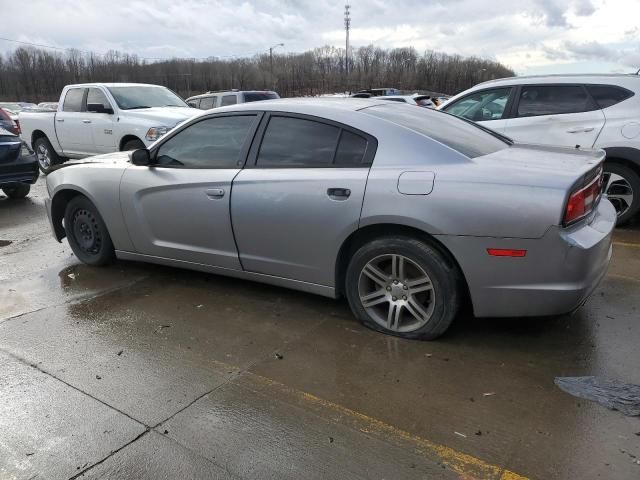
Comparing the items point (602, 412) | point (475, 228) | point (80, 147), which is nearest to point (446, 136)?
point (475, 228)

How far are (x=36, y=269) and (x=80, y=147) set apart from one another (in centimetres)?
611

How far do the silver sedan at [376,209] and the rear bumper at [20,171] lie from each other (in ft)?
15.7

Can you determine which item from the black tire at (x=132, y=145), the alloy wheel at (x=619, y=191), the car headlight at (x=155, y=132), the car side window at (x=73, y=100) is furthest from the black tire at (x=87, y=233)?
the car side window at (x=73, y=100)

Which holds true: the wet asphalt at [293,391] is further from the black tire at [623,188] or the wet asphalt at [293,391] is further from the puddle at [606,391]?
the black tire at [623,188]

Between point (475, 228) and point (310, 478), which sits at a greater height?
point (475, 228)

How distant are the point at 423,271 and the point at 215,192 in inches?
68.0

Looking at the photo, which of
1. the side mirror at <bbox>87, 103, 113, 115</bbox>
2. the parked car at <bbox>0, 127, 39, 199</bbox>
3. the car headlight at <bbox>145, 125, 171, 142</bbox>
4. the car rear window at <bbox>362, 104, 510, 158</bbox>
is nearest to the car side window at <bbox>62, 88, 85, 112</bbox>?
the side mirror at <bbox>87, 103, 113, 115</bbox>

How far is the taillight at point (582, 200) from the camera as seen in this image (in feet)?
9.48

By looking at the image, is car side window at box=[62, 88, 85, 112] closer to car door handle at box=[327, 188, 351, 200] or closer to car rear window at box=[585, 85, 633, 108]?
car door handle at box=[327, 188, 351, 200]

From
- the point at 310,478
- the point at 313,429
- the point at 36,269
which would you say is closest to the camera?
the point at 310,478

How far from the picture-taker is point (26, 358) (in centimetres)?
346

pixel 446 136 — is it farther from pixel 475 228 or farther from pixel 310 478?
pixel 310 478

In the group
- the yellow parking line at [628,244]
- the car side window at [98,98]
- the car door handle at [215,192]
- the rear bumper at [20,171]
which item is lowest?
the yellow parking line at [628,244]

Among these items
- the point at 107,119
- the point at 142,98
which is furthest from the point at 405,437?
the point at 142,98
